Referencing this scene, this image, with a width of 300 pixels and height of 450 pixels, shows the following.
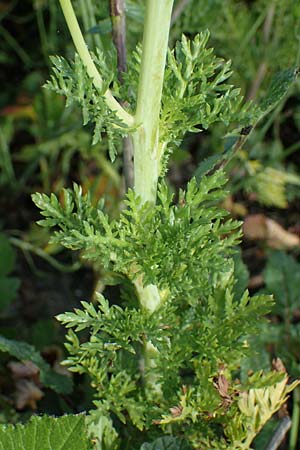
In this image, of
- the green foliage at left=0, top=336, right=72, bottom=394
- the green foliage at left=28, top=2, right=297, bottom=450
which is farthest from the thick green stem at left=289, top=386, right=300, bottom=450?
the green foliage at left=0, top=336, right=72, bottom=394

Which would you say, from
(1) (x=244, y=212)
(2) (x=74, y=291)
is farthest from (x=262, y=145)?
(2) (x=74, y=291)

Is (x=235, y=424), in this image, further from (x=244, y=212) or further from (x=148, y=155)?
(x=244, y=212)

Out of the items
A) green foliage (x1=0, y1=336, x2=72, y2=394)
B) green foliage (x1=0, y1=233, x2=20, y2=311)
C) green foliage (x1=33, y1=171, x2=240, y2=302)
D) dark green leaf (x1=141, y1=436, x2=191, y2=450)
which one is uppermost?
green foliage (x1=33, y1=171, x2=240, y2=302)

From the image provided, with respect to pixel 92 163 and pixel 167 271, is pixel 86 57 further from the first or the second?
pixel 92 163

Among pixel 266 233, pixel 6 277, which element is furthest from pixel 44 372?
pixel 266 233

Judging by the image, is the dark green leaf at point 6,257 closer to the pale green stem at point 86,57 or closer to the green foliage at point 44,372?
the green foliage at point 44,372

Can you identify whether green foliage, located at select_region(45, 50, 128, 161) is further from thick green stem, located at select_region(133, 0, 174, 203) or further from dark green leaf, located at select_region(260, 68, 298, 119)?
dark green leaf, located at select_region(260, 68, 298, 119)

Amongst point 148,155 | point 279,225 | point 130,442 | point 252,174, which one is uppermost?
point 148,155
